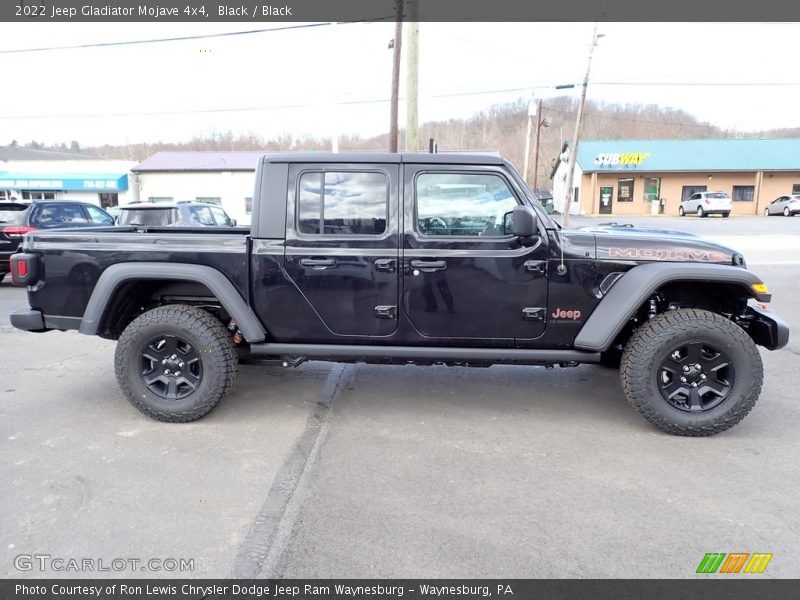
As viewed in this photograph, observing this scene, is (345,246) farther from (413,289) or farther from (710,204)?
(710,204)

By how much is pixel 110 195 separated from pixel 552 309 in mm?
43980

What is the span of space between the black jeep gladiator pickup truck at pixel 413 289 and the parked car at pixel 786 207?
4141 cm

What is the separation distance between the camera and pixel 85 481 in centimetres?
328

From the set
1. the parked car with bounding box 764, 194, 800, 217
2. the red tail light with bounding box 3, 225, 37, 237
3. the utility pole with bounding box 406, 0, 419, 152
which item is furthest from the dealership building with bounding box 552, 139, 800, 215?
the red tail light with bounding box 3, 225, 37, 237

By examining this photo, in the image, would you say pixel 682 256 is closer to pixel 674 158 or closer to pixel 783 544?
pixel 783 544

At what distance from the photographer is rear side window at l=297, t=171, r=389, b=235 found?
13.4ft

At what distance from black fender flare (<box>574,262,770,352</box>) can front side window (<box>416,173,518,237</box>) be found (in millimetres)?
915

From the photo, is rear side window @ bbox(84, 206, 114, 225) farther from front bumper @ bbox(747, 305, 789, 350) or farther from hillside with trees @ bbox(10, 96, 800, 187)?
hillside with trees @ bbox(10, 96, 800, 187)

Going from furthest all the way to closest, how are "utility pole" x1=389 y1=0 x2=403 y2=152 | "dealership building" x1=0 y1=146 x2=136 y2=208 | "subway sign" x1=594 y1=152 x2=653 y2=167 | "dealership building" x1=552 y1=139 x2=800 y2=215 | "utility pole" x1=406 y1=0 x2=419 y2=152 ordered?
1. "subway sign" x1=594 y1=152 x2=653 y2=167
2. "dealership building" x1=552 y1=139 x2=800 y2=215
3. "dealership building" x1=0 y1=146 x2=136 y2=208
4. "utility pole" x1=389 y1=0 x2=403 y2=152
5. "utility pole" x1=406 y1=0 x2=419 y2=152

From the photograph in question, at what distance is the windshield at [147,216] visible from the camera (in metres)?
10.6

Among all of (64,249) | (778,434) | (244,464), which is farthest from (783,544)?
(64,249)

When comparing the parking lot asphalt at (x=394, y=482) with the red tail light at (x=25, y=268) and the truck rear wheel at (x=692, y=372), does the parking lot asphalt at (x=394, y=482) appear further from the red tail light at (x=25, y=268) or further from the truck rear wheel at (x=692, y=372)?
the red tail light at (x=25, y=268)

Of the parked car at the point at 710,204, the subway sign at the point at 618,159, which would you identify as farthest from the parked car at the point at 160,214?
the subway sign at the point at 618,159
